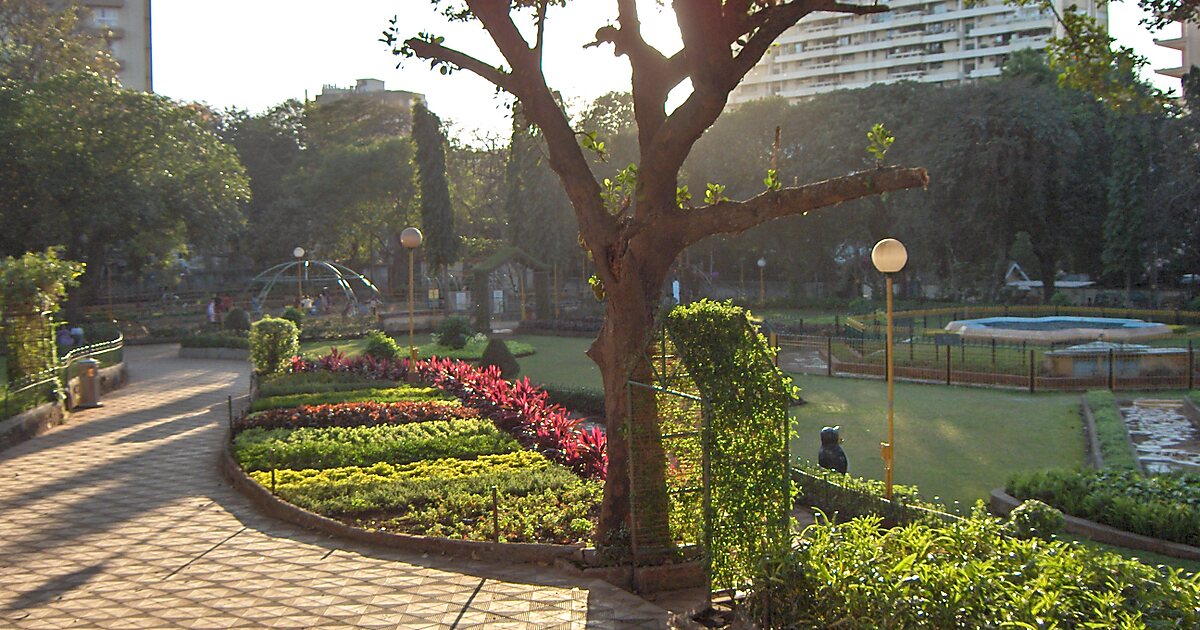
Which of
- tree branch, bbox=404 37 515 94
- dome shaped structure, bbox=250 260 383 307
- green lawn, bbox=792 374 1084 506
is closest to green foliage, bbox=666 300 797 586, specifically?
tree branch, bbox=404 37 515 94

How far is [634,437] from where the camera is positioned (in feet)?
25.5

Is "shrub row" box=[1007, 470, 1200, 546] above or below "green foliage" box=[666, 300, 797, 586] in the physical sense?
below

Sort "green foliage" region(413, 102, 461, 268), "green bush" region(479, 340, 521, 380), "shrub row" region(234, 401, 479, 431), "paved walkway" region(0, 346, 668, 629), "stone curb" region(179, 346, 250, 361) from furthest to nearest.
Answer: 1. "green foliage" region(413, 102, 461, 268)
2. "stone curb" region(179, 346, 250, 361)
3. "green bush" region(479, 340, 521, 380)
4. "shrub row" region(234, 401, 479, 431)
5. "paved walkway" region(0, 346, 668, 629)

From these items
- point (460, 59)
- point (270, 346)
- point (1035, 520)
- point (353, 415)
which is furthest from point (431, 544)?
point (270, 346)

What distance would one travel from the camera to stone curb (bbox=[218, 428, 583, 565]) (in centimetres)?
841

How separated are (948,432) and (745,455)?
377 inches

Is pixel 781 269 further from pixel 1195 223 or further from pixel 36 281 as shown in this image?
pixel 36 281

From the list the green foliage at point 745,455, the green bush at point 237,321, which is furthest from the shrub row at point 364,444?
the green bush at point 237,321

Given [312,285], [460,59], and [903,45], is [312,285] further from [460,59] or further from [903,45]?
[903,45]

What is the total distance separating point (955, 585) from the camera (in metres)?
4.45

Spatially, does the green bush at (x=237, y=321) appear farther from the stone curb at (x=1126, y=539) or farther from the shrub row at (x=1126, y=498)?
the stone curb at (x=1126, y=539)

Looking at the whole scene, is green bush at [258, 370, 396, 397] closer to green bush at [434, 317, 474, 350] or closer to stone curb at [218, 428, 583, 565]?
stone curb at [218, 428, 583, 565]

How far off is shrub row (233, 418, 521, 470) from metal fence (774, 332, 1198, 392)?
417 inches

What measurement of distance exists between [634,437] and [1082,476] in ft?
16.8
